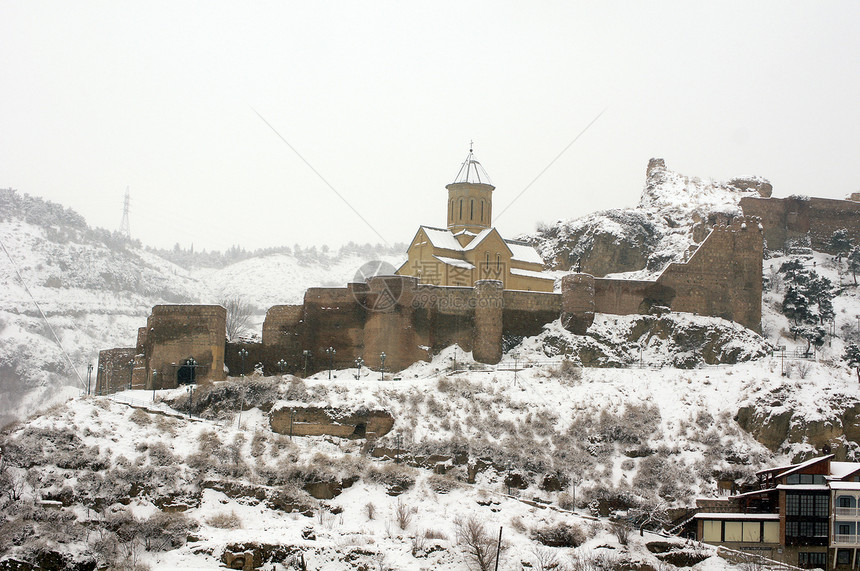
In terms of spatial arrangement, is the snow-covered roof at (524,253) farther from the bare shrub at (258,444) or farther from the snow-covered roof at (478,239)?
the bare shrub at (258,444)

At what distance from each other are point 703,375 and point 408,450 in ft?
44.0

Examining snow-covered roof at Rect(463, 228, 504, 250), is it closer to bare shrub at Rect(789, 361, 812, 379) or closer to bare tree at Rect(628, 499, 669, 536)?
bare shrub at Rect(789, 361, 812, 379)

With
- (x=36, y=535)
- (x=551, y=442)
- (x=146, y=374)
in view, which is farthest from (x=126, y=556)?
(x=551, y=442)

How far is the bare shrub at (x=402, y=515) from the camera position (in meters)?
31.1

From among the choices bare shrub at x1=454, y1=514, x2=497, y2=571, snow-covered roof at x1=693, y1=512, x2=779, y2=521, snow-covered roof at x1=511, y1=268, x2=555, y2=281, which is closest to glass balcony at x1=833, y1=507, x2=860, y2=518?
snow-covered roof at x1=693, y1=512, x2=779, y2=521

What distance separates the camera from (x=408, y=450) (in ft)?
117

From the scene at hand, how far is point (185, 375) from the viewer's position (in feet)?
132

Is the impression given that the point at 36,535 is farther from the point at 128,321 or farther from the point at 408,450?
the point at 128,321

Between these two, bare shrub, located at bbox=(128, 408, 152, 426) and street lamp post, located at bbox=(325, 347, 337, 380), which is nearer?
bare shrub, located at bbox=(128, 408, 152, 426)

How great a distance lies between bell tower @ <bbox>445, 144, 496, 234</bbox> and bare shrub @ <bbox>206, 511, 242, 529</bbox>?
2381 cm

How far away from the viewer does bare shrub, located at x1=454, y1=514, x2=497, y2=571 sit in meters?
28.8

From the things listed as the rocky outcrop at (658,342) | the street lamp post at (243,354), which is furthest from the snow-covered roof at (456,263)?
the street lamp post at (243,354)

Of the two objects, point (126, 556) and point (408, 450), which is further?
point (408, 450)

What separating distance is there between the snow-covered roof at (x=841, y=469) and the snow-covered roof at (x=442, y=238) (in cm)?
2146
